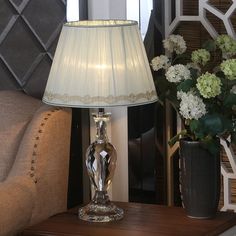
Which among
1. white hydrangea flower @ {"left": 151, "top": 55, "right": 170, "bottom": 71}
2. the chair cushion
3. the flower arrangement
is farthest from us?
the chair cushion

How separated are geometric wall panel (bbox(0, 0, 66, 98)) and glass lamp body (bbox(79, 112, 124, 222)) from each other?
1.69 feet

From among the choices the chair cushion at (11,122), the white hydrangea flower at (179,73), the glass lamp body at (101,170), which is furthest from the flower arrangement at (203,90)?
the chair cushion at (11,122)

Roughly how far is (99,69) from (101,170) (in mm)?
380

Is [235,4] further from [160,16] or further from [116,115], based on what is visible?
[116,115]

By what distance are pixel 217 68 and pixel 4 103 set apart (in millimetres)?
803

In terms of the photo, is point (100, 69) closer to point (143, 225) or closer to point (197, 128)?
point (197, 128)

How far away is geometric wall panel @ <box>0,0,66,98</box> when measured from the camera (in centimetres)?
278

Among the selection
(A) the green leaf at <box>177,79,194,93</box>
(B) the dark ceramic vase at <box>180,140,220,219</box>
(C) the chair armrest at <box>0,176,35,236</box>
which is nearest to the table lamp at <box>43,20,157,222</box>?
(A) the green leaf at <box>177,79,194,93</box>

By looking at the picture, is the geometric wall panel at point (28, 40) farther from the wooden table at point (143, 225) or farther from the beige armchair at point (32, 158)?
the wooden table at point (143, 225)

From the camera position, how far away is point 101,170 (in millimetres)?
2412

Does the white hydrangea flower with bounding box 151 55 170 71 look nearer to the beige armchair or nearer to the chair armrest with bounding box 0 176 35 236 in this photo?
the beige armchair

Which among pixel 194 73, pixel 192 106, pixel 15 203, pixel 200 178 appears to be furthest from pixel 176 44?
pixel 15 203

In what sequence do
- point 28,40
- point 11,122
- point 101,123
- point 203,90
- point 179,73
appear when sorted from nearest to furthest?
1. point 203,90
2. point 179,73
3. point 101,123
4. point 11,122
5. point 28,40

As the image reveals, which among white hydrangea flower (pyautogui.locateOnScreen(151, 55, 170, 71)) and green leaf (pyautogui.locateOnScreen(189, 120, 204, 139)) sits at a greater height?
white hydrangea flower (pyautogui.locateOnScreen(151, 55, 170, 71))
